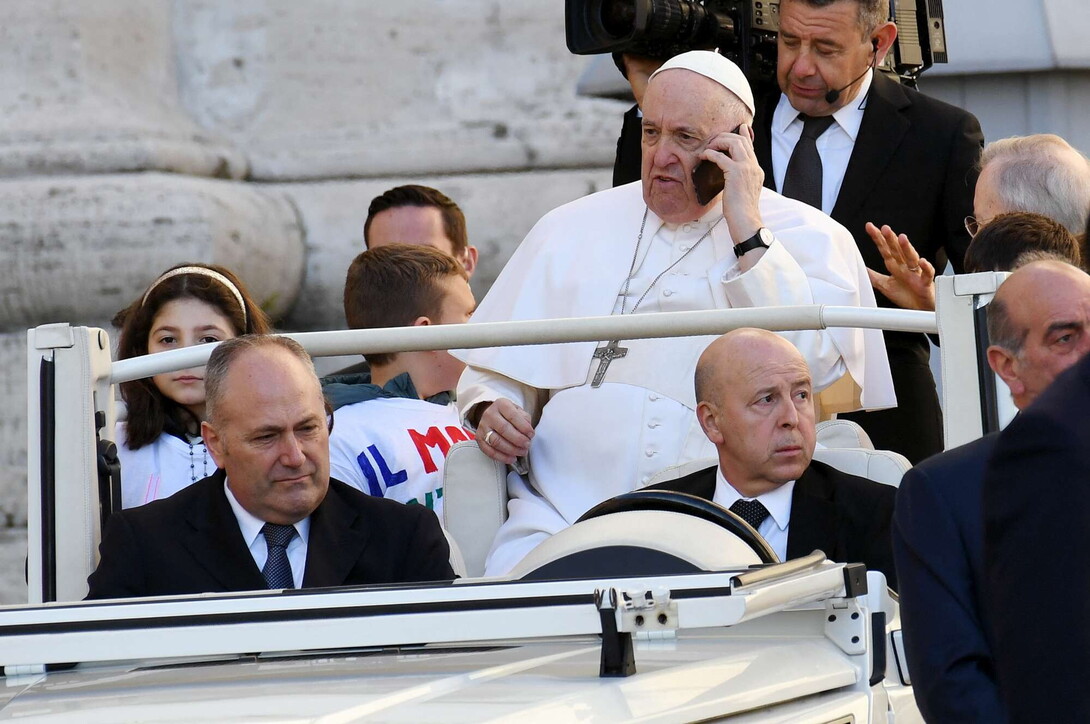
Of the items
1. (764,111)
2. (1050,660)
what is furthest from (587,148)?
(1050,660)

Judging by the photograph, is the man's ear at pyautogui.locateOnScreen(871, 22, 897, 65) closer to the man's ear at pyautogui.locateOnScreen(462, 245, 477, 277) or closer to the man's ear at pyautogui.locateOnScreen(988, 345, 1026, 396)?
the man's ear at pyautogui.locateOnScreen(462, 245, 477, 277)

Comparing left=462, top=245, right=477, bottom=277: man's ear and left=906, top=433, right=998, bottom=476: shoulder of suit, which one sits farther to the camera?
left=462, top=245, right=477, bottom=277: man's ear

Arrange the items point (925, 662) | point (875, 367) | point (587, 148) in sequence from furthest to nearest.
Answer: point (587, 148) < point (875, 367) < point (925, 662)

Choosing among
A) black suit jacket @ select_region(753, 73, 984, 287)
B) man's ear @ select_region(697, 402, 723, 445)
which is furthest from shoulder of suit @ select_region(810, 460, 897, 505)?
black suit jacket @ select_region(753, 73, 984, 287)

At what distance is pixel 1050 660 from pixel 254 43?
16.9 ft

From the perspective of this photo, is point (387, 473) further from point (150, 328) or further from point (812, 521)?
point (812, 521)

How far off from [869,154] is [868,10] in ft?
1.12

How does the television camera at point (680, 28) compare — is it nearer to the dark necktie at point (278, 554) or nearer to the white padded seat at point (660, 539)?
the dark necktie at point (278, 554)

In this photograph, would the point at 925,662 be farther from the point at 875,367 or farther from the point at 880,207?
the point at 880,207

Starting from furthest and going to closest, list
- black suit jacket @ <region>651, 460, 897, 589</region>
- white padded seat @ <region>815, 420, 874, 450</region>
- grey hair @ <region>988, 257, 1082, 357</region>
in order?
white padded seat @ <region>815, 420, 874, 450</region>, black suit jacket @ <region>651, 460, 897, 589</region>, grey hair @ <region>988, 257, 1082, 357</region>

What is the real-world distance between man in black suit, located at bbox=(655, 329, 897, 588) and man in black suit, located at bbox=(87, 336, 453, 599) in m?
0.59

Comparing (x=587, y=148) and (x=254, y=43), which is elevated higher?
(x=254, y=43)

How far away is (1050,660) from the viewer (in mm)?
1736

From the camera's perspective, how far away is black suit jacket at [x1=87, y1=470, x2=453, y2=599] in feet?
9.94
